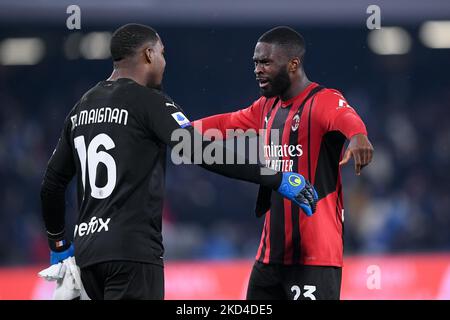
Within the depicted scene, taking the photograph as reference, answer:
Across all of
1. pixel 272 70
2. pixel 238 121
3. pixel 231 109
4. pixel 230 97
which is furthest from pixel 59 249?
pixel 230 97

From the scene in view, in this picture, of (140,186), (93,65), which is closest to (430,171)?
(93,65)

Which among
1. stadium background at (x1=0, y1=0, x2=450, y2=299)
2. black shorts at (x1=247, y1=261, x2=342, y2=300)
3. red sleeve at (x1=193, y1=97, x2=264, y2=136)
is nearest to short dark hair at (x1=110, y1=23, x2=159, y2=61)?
red sleeve at (x1=193, y1=97, x2=264, y2=136)

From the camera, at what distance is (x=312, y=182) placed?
16.2ft

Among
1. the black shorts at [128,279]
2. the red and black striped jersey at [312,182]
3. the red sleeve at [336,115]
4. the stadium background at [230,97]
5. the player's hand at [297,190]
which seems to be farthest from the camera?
the stadium background at [230,97]

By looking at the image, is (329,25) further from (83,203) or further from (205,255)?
(83,203)

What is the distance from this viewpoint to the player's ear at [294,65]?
5195 mm

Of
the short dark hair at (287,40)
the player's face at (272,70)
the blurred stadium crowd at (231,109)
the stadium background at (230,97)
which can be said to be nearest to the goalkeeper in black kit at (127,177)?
the player's face at (272,70)

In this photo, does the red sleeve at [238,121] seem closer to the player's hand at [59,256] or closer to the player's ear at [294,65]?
the player's ear at [294,65]

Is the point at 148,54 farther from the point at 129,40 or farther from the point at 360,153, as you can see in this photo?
the point at 360,153

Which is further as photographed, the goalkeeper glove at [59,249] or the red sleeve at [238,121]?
the red sleeve at [238,121]

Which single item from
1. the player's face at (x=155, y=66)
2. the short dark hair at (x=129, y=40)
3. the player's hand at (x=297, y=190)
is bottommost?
the player's hand at (x=297, y=190)

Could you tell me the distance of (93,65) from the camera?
1404 cm

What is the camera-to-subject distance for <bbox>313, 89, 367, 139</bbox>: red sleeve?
4.65 meters

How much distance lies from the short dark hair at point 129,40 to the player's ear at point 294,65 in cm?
100
